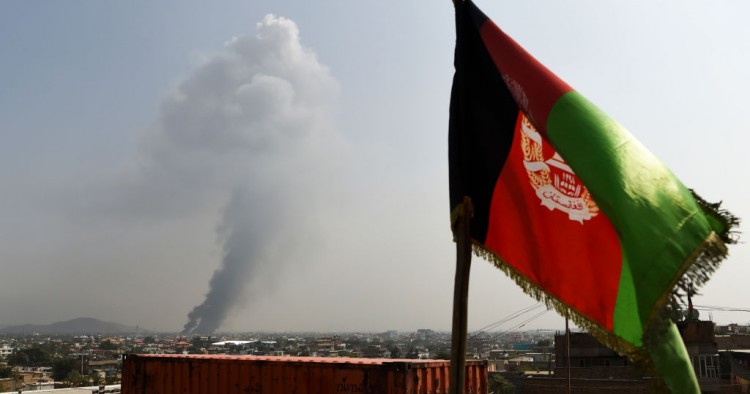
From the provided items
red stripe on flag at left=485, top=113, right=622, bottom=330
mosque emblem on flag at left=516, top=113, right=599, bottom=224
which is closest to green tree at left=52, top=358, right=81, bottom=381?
red stripe on flag at left=485, top=113, right=622, bottom=330

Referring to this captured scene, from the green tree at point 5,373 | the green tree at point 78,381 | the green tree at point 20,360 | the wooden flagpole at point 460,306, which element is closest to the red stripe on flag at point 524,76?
the wooden flagpole at point 460,306

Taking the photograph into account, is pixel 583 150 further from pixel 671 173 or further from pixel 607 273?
pixel 607 273

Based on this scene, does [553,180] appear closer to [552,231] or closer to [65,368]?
[552,231]

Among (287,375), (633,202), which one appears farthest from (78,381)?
(633,202)

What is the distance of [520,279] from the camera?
14.9 feet

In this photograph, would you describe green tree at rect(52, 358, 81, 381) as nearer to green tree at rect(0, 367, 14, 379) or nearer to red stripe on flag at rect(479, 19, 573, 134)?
green tree at rect(0, 367, 14, 379)

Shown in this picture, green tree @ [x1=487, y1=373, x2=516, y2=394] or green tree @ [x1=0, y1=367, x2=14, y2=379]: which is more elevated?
green tree @ [x1=487, y1=373, x2=516, y2=394]

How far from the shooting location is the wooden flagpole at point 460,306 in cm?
416

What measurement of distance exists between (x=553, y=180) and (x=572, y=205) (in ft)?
0.94

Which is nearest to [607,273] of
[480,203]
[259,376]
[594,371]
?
[480,203]

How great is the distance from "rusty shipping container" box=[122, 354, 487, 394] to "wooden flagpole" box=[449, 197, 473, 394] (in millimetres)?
7272

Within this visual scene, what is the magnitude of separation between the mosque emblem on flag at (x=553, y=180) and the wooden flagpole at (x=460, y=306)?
62 centimetres

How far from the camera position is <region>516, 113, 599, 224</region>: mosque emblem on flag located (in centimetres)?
407

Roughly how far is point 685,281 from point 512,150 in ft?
5.60
